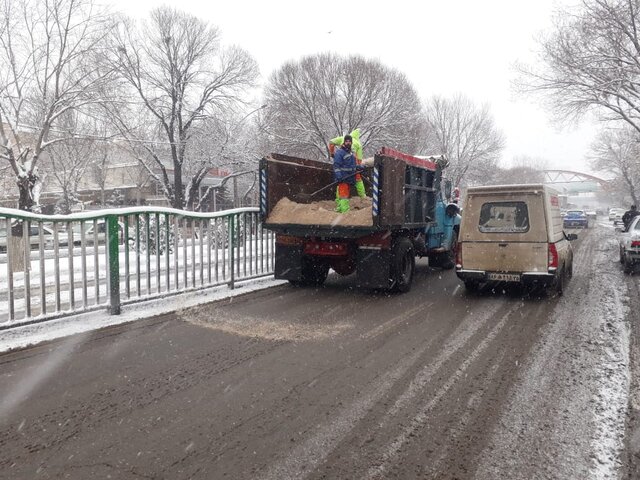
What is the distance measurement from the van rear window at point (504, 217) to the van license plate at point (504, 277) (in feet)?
2.44

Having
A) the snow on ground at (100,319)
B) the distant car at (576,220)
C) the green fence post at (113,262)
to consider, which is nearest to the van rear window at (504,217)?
the snow on ground at (100,319)

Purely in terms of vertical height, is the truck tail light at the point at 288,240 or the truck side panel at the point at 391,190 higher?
the truck side panel at the point at 391,190

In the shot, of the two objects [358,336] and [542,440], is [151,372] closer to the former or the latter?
[358,336]

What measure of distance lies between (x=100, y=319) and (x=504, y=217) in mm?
6607

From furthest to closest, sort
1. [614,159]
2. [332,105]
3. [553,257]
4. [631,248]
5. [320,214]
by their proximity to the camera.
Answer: [614,159] → [332,105] → [631,248] → [320,214] → [553,257]

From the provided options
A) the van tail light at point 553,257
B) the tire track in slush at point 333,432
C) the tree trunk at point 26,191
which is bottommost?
the tire track in slush at point 333,432

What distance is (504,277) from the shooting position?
841cm

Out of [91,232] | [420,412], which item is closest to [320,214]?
[91,232]

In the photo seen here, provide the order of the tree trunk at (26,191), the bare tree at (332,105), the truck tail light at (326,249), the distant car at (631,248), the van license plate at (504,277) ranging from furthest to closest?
the bare tree at (332,105) < the tree trunk at (26,191) < the distant car at (631,248) < the truck tail light at (326,249) < the van license plate at (504,277)

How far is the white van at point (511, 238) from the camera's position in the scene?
27.0 ft

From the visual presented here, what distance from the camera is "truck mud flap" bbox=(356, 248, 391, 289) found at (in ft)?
28.1

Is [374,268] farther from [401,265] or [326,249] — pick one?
[326,249]

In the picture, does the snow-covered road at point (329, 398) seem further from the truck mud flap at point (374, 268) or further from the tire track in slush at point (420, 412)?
the truck mud flap at point (374, 268)

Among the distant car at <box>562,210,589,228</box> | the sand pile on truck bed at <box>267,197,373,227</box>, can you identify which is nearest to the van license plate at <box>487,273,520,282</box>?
the sand pile on truck bed at <box>267,197,373,227</box>
